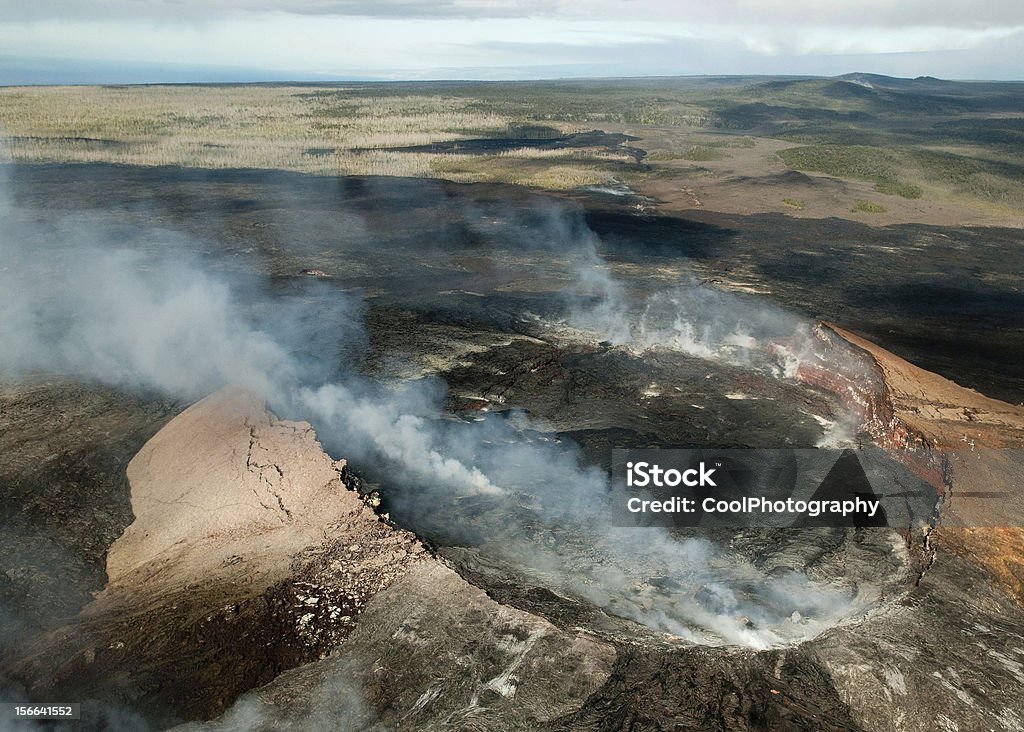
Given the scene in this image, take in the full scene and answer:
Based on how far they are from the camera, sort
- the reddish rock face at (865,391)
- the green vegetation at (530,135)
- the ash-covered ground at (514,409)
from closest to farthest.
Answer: the ash-covered ground at (514,409) < the reddish rock face at (865,391) < the green vegetation at (530,135)

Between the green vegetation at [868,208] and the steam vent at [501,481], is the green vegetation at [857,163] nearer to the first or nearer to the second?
the green vegetation at [868,208]

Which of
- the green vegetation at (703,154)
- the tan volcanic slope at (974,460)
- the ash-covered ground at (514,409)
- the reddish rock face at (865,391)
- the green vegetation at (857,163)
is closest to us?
the ash-covered ground at (514,409)

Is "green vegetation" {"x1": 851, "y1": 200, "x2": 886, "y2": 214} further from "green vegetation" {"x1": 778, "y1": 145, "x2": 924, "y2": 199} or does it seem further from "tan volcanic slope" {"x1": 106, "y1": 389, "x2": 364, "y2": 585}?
"tan volcanic slope" {"x1": 106, "y1": 389, "x2": 364, "y2": 585}

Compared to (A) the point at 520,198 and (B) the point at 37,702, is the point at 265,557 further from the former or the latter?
(A) the point at 520,198

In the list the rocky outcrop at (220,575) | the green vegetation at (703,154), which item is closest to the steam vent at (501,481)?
the rocky outcrop at (220,575)

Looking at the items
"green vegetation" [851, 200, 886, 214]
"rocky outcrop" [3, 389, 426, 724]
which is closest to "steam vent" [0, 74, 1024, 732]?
"rocky outcrop" [3, 389, 426, 724]

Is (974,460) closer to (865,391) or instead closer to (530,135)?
(865,391)
